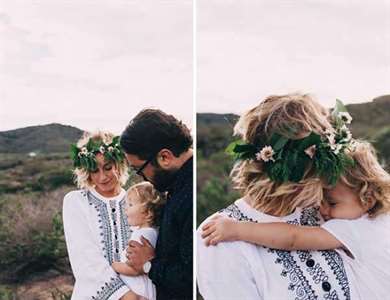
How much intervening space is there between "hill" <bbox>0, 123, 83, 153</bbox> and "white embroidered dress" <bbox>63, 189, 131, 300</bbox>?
0.20 m

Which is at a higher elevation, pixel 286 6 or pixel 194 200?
pixel 286 6

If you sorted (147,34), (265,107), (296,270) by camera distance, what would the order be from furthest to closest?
(147,34) < (265,107) < (296,270)

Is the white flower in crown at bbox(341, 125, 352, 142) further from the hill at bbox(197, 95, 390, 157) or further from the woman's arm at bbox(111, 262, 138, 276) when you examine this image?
the woman's arm at bbox(111, 262, 138, 276)

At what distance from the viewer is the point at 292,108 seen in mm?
2504

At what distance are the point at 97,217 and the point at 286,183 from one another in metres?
0.74

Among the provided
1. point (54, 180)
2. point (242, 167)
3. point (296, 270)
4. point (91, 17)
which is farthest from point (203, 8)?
point (296, 270)

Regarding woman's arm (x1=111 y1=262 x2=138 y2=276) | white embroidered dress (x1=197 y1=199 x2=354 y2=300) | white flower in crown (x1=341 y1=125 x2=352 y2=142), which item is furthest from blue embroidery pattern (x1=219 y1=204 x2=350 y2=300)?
woman's arm (x1=111 y1=262 x2=138 y2=276)

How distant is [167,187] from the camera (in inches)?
105

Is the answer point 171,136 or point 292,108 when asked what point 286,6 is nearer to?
point 292,108

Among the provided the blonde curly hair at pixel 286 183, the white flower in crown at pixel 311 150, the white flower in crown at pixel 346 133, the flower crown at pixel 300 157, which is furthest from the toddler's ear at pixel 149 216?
the white flower in crown at pixel 346 133

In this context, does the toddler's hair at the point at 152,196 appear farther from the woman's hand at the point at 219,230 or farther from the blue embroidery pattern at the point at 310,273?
the blue embroidery pattern at the point at 310,273

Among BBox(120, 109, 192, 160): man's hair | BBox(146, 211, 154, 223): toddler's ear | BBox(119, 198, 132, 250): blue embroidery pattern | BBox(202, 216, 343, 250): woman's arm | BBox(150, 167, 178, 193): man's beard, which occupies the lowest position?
BBox(119, 198, 132, 250): blue embroidery pattern

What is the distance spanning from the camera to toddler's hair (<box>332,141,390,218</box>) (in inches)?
97.7

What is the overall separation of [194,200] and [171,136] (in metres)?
0.26
